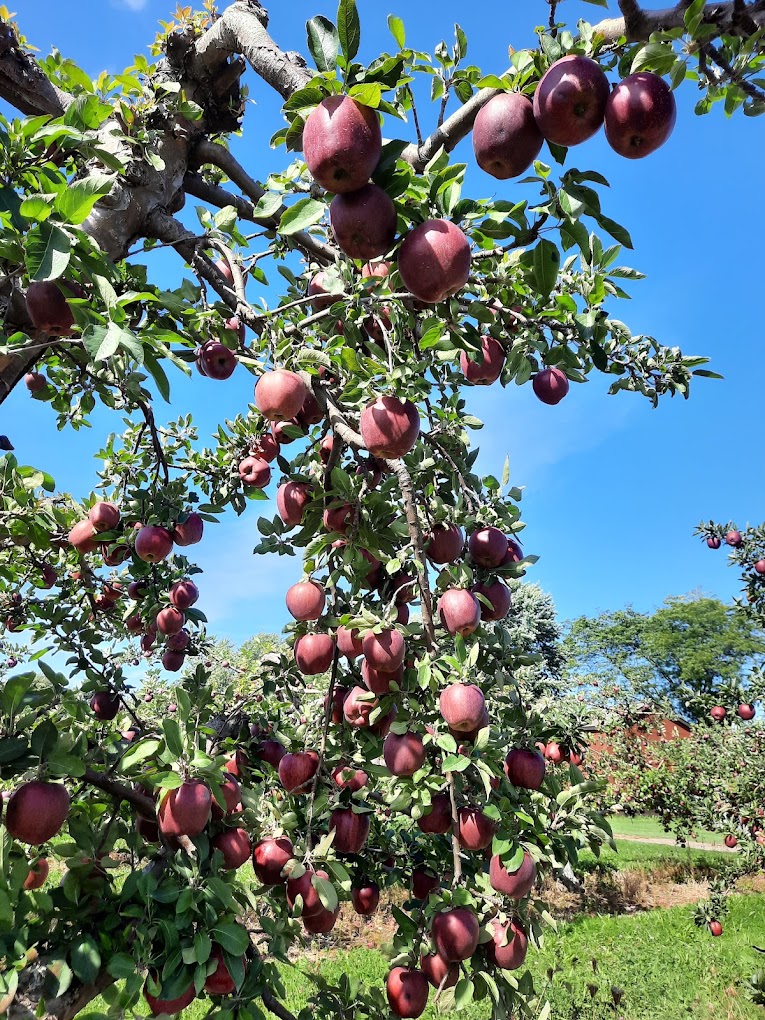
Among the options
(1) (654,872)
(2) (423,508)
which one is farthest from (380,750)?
(1) (654,872)

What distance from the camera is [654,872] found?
11867 millimetres

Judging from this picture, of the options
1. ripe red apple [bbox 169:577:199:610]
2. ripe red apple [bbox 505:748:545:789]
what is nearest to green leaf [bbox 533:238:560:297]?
ripe red apple [bbox 505:748:545:789]

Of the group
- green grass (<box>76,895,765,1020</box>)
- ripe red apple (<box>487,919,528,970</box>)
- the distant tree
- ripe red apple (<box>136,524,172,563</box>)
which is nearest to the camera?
ripe red apple (<box>487,919,528,970</box>)

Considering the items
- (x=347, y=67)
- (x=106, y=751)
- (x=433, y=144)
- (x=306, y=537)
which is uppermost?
(x=433, y=144)

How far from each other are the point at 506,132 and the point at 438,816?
2095mm

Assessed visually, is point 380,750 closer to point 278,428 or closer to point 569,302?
point 278,428

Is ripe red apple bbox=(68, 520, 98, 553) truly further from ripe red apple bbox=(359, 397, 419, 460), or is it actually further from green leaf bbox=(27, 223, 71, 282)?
green leaf bbox=(27, 223, 71, 282)

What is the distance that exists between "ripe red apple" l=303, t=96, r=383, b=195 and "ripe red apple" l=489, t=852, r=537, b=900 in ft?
6.32

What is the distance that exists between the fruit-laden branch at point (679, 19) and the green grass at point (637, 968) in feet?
17.2

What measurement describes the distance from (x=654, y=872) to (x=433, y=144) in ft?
45.7

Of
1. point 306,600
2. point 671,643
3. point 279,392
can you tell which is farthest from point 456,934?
point 671,643

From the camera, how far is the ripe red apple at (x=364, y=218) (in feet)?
4.00

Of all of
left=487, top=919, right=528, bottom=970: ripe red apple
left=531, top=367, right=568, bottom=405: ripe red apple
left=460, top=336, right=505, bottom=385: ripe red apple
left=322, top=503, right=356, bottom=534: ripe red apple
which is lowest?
left=487, top=919, right=528, bottom=970: ripe red apple

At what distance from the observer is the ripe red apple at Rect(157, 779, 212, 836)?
1.77 metres
